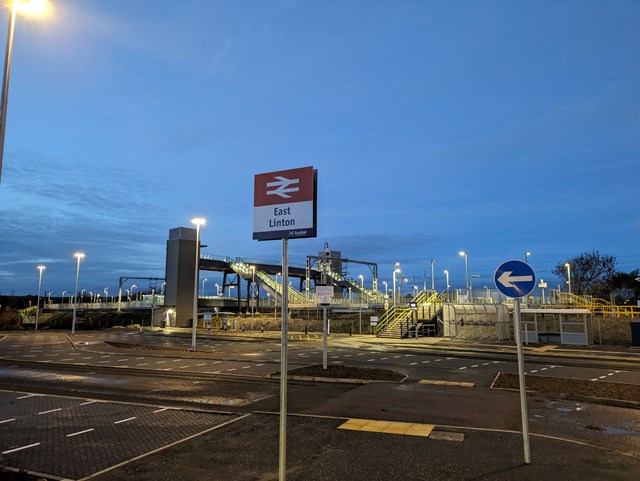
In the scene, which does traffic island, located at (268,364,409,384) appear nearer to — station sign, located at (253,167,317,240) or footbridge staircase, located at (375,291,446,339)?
station sign, located at (253,167,317,240)

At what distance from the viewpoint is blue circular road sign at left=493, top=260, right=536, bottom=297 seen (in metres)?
7.07

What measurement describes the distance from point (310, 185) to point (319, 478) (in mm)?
4099

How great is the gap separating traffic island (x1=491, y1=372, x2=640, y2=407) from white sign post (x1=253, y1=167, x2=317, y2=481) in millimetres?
10403

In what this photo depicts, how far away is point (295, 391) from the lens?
13781 mm

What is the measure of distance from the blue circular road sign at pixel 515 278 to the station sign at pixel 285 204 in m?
3.57

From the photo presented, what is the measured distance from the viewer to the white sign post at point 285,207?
550cm

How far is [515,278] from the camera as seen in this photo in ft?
23.7

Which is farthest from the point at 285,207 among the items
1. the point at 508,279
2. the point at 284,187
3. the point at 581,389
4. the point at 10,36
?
the point at 581,389

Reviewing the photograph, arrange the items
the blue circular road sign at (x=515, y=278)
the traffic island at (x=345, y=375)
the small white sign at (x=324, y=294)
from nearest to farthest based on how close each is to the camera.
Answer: the blue circular road sign at (x=515, y=278)
the traffic island at (x=345, y=375)
the small white sign at (x=324, y=294)

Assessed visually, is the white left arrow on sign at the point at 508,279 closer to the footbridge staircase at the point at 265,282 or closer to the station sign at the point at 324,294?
the station sign at the point at 324,294

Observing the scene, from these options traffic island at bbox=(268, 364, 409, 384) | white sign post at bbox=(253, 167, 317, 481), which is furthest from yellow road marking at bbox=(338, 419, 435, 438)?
traffic island at bbox=(268, 364, 409, 384)

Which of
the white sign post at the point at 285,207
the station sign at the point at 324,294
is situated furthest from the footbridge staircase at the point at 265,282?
the white sign post at the point at 285,207

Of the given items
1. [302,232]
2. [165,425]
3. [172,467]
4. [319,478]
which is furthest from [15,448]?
[302,232]

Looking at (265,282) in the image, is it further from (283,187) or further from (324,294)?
(283,187)
